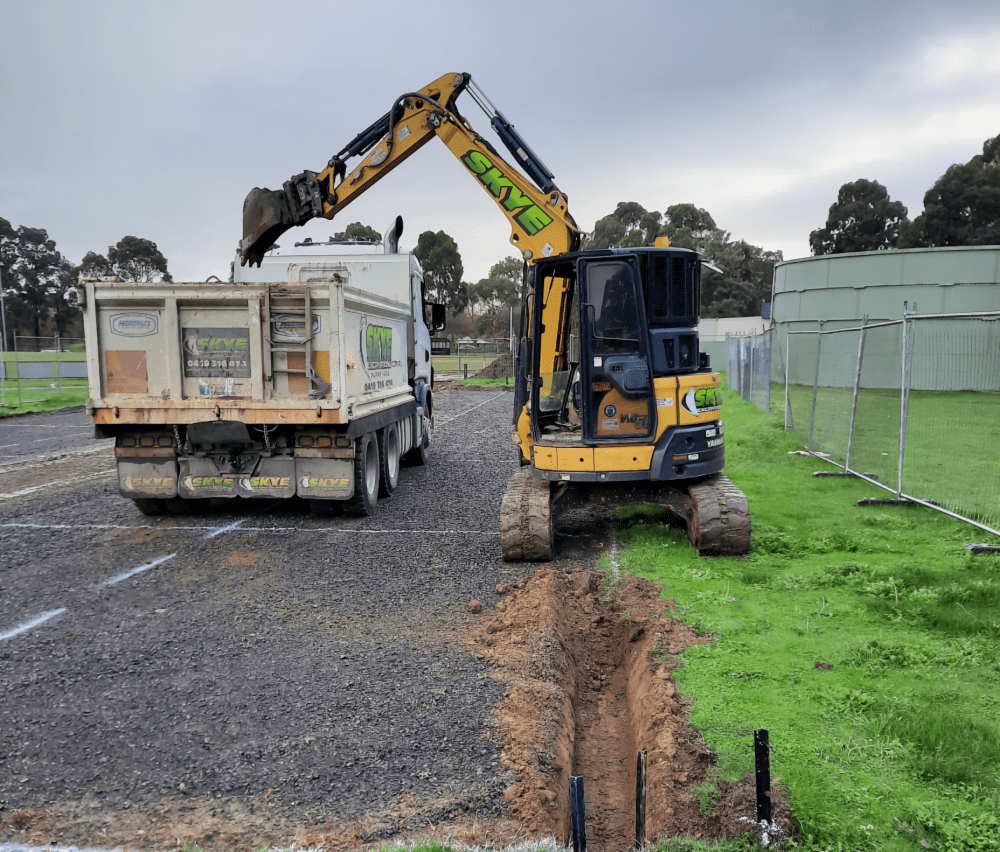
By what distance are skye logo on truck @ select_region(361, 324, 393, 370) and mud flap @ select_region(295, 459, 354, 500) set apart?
1.37m

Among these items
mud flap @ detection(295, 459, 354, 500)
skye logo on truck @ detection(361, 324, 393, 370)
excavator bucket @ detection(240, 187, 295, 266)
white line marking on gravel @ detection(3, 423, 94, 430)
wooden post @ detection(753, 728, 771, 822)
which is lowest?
Result: white line marking on gravel @ detection(3, 423, 94, 430)

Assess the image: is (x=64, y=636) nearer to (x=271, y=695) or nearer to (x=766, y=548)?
(x=271, y=695)

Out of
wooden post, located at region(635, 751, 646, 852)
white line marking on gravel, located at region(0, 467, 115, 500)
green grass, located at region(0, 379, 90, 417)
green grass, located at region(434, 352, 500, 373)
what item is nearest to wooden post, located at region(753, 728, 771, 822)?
wooden post, located at region(635, 751, 646, 852)

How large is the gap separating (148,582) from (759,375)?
16.3 meters

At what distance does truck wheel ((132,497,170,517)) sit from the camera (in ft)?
28.8

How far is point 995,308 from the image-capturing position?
81.5 ft

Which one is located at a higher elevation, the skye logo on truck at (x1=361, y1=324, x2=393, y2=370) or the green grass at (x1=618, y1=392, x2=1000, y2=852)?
the skye logo on truck at (x1=361, y1=324, x2=393, y2=370)

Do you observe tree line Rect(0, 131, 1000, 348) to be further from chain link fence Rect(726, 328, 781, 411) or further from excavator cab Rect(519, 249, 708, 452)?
excavator cab Rect(519, 249, 708, 452)

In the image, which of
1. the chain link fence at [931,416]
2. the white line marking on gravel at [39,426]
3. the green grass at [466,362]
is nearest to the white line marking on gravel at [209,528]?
the chain link fence at [931,416]

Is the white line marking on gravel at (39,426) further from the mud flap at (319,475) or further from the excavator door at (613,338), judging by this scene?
the excavator door at (613,338)

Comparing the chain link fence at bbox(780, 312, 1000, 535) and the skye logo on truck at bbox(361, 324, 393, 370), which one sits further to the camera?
the skye logo on truck at bbox(361, 324, 393, 370)

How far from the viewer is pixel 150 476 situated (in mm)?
8438

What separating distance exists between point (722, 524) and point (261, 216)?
6677 millimetres

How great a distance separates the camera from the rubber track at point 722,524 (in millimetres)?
6840
